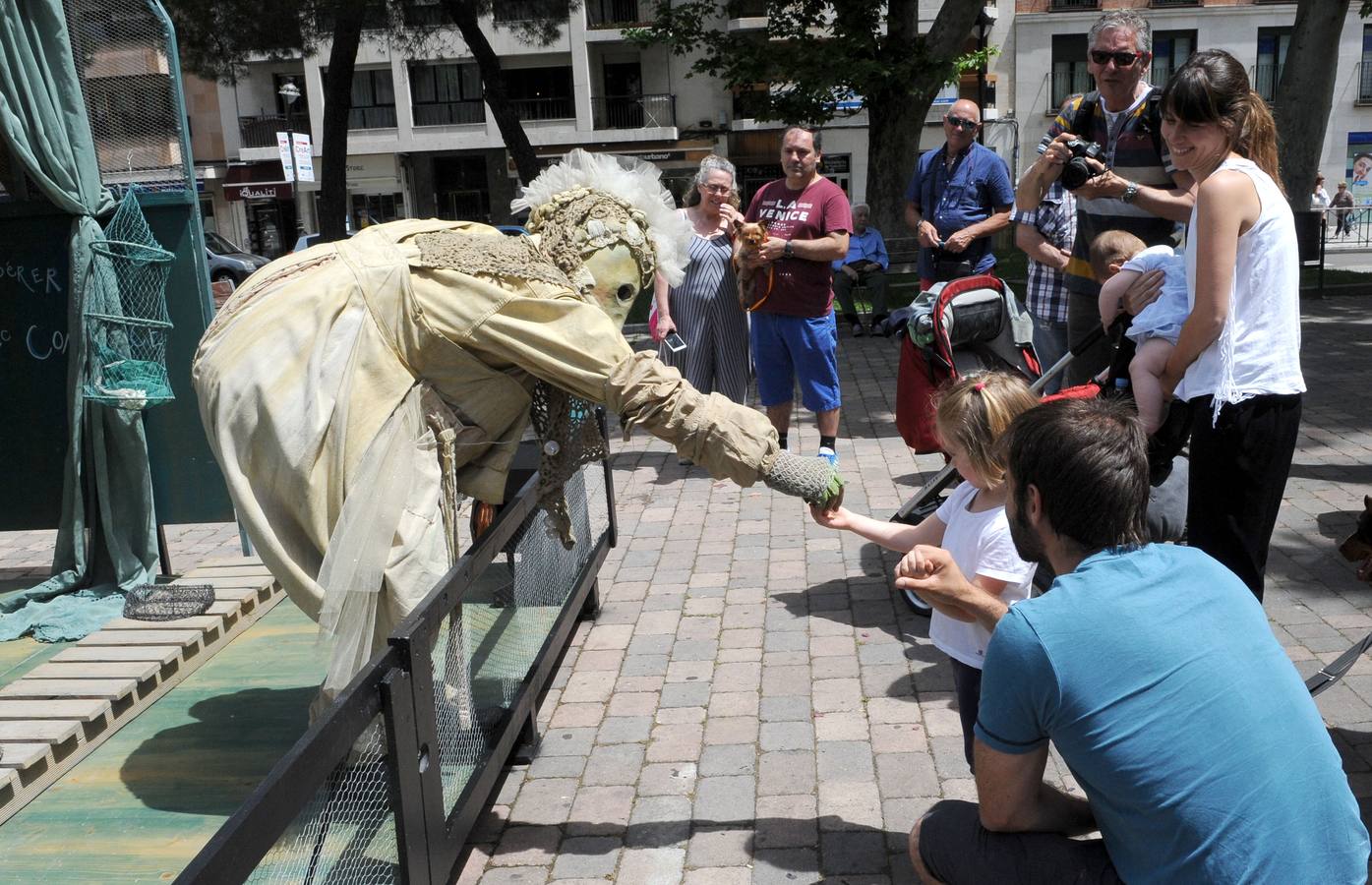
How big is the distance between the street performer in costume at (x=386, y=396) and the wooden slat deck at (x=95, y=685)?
1.27m

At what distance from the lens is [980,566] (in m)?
2.79

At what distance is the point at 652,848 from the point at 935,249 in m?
4.86

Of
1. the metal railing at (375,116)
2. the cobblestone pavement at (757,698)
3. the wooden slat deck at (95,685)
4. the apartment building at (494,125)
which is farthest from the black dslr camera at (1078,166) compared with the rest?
the metal railing at (375,116)

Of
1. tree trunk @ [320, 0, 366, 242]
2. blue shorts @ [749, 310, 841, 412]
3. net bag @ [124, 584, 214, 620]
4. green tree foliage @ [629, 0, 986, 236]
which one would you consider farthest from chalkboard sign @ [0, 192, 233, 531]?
tree trunk @ [320, 0, 366, 242]

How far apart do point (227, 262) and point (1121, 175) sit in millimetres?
Answer: 21353

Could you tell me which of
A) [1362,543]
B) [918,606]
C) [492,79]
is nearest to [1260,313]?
[918,606]

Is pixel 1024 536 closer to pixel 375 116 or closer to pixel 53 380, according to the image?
pixel 53 380

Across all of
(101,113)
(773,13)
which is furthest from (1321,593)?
(773,13)

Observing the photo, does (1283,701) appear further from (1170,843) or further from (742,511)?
(742,511)

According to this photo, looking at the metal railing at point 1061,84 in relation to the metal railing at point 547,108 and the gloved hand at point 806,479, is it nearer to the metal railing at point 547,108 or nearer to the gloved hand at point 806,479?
the metal railing at point 547,108

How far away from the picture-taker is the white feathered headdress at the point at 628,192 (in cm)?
319

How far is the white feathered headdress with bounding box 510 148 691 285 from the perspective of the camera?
3.19m

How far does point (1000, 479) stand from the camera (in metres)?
2.81

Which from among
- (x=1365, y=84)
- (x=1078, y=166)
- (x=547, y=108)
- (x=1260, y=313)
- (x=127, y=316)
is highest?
(x=547, y=108)
